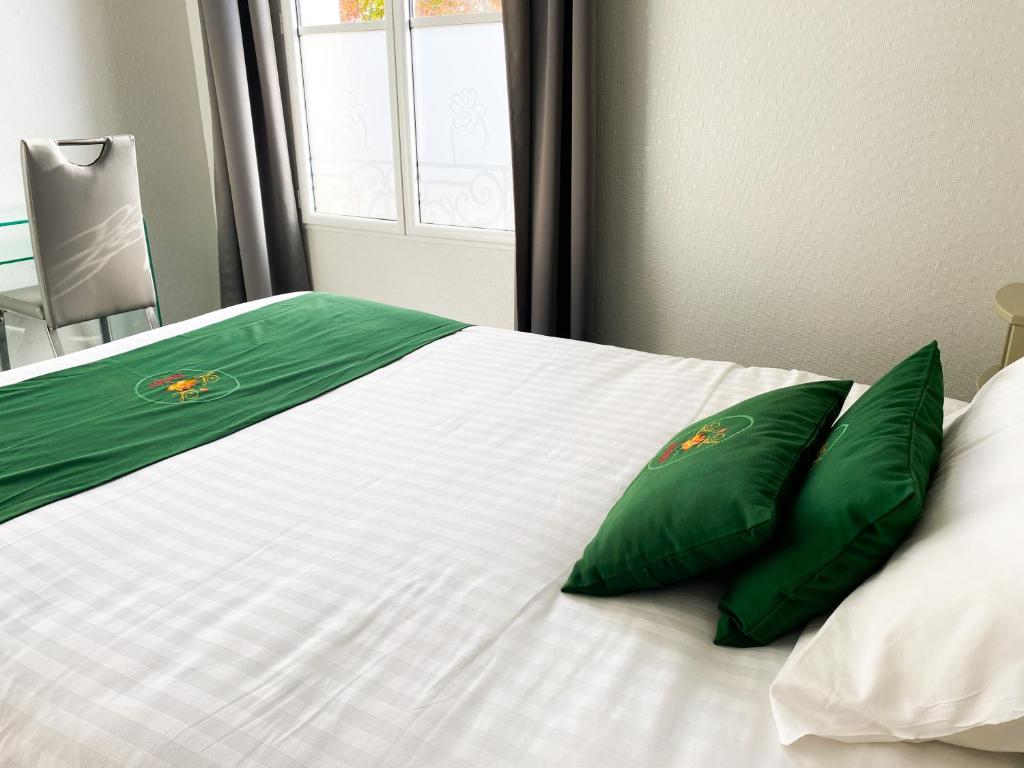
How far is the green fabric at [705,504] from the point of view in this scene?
98 cm

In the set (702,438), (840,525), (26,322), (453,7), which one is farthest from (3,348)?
(840,525)

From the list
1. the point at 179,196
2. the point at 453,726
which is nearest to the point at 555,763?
the point at 453,726

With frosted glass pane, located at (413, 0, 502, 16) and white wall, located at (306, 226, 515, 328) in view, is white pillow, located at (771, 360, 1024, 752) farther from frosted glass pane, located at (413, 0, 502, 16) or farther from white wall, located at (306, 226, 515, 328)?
frosted glass pane, located at (413, 0, 502, 16)

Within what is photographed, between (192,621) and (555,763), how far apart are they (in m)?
0.52

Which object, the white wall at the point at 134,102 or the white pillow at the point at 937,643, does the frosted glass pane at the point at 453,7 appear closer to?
the white wall at the point at 134,102

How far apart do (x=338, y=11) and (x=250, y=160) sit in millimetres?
693

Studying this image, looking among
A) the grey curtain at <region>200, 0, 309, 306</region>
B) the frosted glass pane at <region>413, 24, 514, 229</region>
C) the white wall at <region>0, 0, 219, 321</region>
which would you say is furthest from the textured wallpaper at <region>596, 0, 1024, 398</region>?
the white wall at <region>0, 0, 219, 321</region>

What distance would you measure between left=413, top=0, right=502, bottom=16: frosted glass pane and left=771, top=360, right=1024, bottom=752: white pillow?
250 centimetres

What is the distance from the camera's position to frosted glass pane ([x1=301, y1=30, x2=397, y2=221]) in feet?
10.7

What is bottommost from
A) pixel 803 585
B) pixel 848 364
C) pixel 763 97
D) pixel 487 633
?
pixel 848 364

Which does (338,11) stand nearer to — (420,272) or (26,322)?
(420,272)

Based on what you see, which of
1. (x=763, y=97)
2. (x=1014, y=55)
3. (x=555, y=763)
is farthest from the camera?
(x=763, y=97)

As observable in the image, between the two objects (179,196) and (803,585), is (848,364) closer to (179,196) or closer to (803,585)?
(803,585)

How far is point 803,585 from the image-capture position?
923mm
